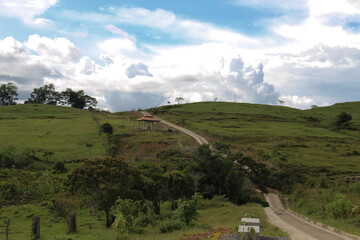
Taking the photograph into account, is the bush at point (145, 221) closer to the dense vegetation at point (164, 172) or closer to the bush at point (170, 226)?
the dense vegetation at point (164, 172)

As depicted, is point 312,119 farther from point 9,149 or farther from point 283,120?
point 9,149

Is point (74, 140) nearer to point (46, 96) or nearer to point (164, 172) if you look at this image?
point (164, 172)

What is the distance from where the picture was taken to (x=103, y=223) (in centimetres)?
2780

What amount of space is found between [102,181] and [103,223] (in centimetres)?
576

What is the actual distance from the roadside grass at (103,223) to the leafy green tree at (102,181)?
8.06 feet

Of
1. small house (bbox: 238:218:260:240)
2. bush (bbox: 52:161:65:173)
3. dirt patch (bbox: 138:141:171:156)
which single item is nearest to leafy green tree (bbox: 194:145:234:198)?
bush (bbox: 52:161:65:173)

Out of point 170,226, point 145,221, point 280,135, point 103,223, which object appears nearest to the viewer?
point 170,226

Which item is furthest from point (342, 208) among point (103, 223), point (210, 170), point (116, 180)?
point (103, 223)

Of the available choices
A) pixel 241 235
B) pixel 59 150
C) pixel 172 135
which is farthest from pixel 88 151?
pixel 241 235

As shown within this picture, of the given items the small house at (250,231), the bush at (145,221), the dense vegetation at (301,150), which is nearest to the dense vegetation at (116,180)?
the bush at (145,221)

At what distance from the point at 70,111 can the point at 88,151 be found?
6059 centimetres

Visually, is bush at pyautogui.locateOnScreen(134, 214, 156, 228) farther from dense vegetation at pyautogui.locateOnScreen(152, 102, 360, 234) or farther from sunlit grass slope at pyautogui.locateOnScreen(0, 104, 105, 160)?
sunlit grass slope at pyautogui.locateOnScreen(0, 104, 105, 160)

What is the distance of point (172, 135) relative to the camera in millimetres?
69688

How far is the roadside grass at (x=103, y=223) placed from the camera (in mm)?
18500
